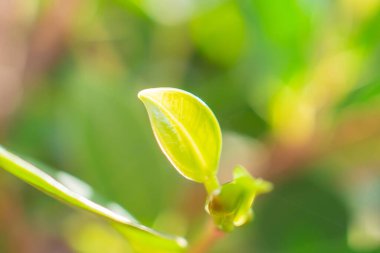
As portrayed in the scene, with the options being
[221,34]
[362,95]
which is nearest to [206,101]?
[221,34]

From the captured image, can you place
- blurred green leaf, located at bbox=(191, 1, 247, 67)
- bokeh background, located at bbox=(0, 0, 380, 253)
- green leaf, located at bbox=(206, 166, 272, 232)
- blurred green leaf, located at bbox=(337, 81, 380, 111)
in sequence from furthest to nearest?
blurred green leaf, located at bbox=(191, 1, 247, 67) → bokeh background, located at bbox=(0, 0, 380, 253) → blurred green leaf, located at bbox=(337, 81, 380, 111) → green leaf, located at bbox=(206, 166, 272, 232)

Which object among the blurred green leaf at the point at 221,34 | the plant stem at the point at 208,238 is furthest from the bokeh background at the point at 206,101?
the plant stem at the point at 208,238

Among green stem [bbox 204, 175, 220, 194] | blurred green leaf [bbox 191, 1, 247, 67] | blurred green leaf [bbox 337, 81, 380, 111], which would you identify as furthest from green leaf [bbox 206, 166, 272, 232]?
blurred green leaf [bbox 191, 1, 247, 67]

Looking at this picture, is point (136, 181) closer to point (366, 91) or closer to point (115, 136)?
point (115, 136)

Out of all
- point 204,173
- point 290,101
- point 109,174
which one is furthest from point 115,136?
point 204,173

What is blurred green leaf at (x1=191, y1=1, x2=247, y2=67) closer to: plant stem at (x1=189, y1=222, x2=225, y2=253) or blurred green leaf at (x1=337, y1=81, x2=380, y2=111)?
blurred green leaf at (x1=337, y1=81, x2=380, y2=111)

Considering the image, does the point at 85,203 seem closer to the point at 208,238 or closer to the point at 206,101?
the point at 208,238
